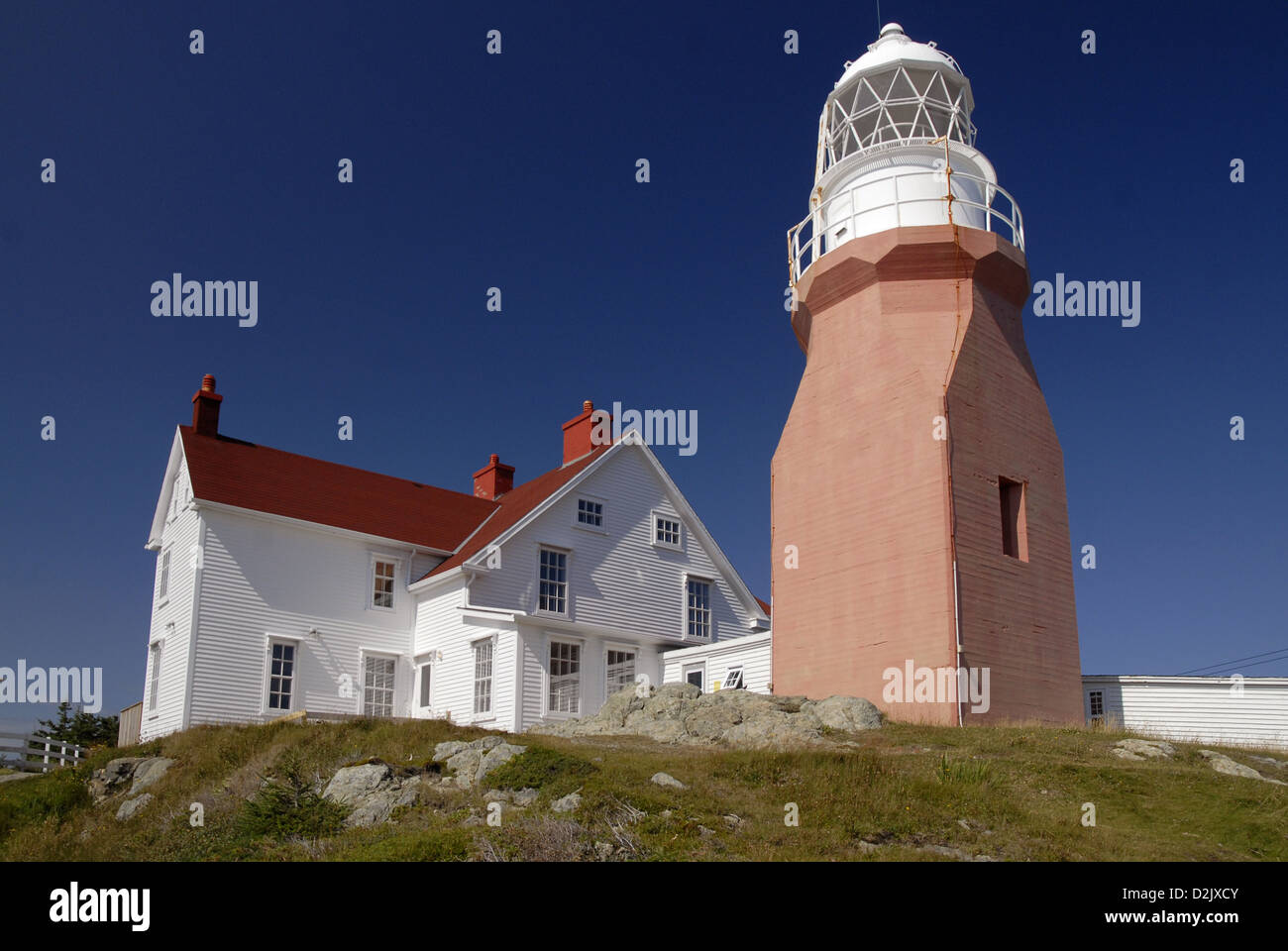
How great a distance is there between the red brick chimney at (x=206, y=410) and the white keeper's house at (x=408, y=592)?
1.4 inches

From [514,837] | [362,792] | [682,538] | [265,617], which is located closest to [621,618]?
[682,538]

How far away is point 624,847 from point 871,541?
1020 cm

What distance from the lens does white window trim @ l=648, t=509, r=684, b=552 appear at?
92.8ft

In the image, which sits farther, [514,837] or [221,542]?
[221,542]

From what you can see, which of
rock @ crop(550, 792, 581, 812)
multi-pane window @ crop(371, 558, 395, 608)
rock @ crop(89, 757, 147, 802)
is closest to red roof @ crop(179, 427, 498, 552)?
multi-pane window @ crop(371, 558, 395, 608)

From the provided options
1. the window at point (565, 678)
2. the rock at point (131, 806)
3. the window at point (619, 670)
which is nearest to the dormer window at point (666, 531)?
the window at point (619, 670)

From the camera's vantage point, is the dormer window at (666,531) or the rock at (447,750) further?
the dormer window at (666,531)

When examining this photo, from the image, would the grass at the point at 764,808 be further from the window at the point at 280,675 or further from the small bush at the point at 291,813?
the window at the point at 280,675

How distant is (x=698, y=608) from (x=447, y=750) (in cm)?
1487

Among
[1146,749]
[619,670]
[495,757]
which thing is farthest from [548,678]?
[1146,749]

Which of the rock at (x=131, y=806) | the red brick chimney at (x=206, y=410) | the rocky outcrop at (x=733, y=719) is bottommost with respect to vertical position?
the rock at (x=131, y=806)

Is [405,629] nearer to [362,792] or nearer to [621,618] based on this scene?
[621,618]

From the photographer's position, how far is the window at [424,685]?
2550cm

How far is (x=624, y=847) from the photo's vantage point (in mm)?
9891
